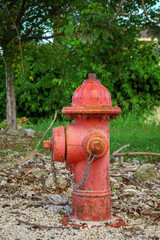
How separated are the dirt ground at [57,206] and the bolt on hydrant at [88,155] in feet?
0.44

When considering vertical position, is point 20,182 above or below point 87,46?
below

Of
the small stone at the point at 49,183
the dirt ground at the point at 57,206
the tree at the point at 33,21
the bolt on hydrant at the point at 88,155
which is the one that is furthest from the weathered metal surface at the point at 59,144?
the tree at the point at 33,21

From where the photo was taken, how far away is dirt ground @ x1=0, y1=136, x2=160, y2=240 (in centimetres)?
214

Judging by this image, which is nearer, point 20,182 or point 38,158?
point 20,182

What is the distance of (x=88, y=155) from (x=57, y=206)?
61 centimetres

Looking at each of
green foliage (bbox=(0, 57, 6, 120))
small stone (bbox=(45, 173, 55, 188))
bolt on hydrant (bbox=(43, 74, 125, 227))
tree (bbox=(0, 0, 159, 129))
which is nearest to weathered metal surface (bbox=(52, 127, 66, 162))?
bolt on hydrant (bbox=(43, 74, 125, 227))

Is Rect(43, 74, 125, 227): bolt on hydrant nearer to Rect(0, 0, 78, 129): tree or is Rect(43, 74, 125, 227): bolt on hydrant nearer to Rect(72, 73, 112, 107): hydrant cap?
Rect(72, 73, 112, 107): hydrant cap

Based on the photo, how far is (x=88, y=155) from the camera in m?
2.33

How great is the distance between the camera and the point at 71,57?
7477 millimetres

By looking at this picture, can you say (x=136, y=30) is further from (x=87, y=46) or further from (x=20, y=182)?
(x=20, y=182)

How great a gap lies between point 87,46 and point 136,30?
1.13 m

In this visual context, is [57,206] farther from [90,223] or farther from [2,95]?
[2,95]

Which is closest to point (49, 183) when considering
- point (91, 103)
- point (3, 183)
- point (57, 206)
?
point (3, 183)

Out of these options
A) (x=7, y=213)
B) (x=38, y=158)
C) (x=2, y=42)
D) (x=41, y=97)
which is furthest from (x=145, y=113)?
(x=7, y=213)
